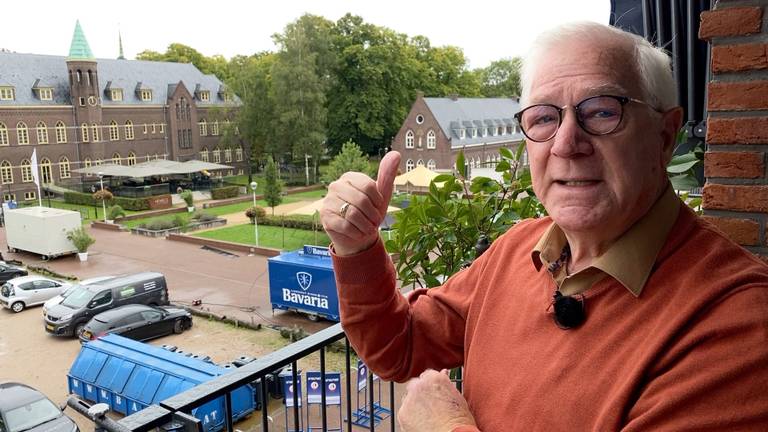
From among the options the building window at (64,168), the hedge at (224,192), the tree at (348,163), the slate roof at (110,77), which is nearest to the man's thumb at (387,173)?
the tree at (348,163)

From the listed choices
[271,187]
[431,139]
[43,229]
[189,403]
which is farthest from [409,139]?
[189,403]

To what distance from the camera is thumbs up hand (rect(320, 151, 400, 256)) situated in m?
1.44

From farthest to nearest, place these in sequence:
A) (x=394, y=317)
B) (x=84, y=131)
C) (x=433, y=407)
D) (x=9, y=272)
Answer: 1. (x=84, y=131)
2. (x=9, y=272)
3. (x=394, y=317)
4. (x=433, y=407)

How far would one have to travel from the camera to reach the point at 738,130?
1990 millimetres

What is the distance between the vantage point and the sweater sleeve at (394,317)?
155cm

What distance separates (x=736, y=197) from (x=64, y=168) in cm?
4353

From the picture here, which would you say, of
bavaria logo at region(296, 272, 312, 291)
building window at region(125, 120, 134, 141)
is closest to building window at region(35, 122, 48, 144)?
building window at region(125, 120, 134, 141)

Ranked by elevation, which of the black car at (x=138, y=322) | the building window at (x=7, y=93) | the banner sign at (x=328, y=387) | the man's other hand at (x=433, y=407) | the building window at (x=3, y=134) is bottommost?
the black car at (x=138, y=322)

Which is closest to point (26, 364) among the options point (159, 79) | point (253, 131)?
point (253, 131)

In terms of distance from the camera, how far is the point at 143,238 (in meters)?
26.4

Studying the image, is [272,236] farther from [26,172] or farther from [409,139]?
[26,172]

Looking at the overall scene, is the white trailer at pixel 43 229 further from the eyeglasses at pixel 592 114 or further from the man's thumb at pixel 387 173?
the eyeglasses at pixel 592 114

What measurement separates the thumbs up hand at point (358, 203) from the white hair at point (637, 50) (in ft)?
1.41

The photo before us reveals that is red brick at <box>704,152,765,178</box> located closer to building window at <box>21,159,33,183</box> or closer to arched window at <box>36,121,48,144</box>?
building window at <box>21,159,33,183</box>
